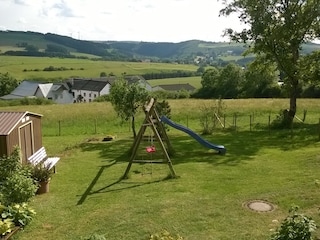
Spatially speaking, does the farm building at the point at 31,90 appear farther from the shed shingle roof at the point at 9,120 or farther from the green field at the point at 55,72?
the shed shingle roof at the point at 9,120

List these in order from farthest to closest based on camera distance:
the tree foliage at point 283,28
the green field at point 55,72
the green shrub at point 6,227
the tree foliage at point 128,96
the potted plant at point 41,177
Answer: the green field at point 55,72, the tree foliage at point 283,28, the tree foliage at point 128,96, the potted plant at point 41,177, the green shrub at point 6,227

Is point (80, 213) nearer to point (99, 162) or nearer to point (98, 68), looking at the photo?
point (99, 162)

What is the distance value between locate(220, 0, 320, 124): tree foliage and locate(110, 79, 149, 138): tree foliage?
10.5m

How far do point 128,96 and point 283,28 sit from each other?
41.0 feet

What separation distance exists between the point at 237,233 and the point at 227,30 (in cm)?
2216

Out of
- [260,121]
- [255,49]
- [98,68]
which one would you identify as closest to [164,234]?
[255,49]

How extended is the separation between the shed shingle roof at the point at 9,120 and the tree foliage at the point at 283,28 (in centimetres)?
1859

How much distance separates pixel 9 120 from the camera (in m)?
15.5

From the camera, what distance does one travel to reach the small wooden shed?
14438 mm

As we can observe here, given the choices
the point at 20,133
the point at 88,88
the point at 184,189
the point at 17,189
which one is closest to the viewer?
the point at 17,189

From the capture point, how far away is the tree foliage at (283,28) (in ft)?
88.2

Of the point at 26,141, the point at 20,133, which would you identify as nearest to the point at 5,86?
the point at 26,141

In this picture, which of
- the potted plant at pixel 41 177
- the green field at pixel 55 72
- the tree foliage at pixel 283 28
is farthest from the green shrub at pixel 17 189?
the green field at pixel 55 72

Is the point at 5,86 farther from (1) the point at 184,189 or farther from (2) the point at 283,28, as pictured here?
(1) the point at 184,189
